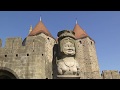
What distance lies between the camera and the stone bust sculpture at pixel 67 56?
13.7 ft

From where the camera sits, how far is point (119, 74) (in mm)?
15062

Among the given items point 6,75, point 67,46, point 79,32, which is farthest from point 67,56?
point 79,32

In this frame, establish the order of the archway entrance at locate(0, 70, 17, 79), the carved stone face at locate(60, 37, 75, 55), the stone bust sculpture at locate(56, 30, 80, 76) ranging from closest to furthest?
the stone bust sculpture at locate(56, 30, 80, 76), the carved stone face at locate(60, 37, 75, 55), the archway entrance at locate(0, 70, 17, 79)

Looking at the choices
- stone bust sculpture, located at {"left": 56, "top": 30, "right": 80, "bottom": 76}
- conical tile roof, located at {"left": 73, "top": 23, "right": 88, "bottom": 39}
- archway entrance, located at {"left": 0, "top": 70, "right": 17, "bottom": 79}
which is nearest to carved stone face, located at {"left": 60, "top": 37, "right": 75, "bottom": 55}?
stone bust sculpture, located at {"left": 56, "top": 30, "right": 80, "bottom": 76}

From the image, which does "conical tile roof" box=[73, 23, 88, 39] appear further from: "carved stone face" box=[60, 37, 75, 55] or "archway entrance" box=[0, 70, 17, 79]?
"carved stone face" box=[60, 37, 75, 55]

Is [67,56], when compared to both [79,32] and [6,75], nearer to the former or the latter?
[6,75]

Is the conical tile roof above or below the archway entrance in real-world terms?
above

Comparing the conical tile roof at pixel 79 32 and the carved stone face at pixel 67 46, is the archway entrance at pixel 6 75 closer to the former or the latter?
the carved stone face at pixel 67 46

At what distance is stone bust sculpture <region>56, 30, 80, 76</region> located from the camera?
4.16 metres

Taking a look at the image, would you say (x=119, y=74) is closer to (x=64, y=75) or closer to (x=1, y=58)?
(x=1, y=58)

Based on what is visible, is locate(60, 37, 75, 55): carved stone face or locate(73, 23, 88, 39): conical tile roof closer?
locate(60, 37, 75, 55): carved stone face

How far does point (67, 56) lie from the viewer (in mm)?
4395

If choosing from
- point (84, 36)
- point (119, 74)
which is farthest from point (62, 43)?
point (84, 36)

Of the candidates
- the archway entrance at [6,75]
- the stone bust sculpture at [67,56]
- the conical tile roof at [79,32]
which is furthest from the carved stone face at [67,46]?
the conical tile roof at [79,32]
